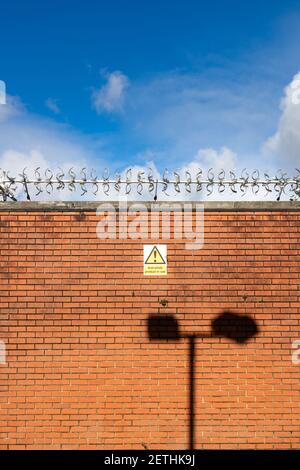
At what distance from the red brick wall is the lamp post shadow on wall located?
2.6 inches

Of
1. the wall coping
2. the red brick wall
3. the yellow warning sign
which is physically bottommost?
the red brick wall

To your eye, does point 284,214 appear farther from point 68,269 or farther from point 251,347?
point 68,269

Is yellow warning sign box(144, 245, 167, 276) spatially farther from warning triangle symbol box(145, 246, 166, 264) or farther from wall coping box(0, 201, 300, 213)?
wall coping box(0, 201, 300, 213)

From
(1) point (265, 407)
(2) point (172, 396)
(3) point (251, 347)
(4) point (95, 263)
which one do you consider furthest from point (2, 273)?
(1) point (265, 407)

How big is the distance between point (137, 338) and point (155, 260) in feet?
3.21

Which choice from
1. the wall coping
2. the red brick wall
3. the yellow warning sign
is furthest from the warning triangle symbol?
the wall coping

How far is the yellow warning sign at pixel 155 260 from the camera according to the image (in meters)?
5.64

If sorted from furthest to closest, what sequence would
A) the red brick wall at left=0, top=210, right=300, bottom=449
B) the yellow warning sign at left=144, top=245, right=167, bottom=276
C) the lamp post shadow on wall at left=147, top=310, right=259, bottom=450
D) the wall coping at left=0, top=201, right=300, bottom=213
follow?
the wall coping at left=0, top=201, right=300, bottom=213 < the yellow warning sign at left=144, top=245, right=167, bottom=276 < the lamp post shadow on wall at left=147, top=310, right=259, bottom=450 < the red brick wall at left=0, top=210, right=300, bottom=449

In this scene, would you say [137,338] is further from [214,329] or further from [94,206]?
[94,206]

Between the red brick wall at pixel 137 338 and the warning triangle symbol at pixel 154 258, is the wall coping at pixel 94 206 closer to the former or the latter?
the red brick wall at pixel 137 338

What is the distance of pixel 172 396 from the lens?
545 cm

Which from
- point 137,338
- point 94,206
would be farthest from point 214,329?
point 94,206

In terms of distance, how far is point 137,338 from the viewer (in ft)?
18.1

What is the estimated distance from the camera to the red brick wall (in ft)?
17.8
